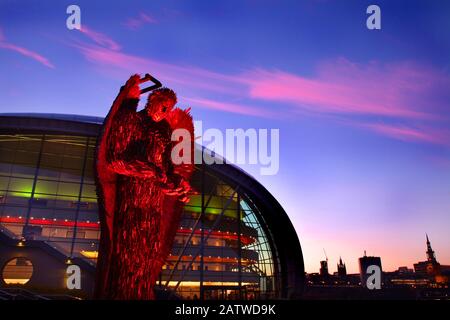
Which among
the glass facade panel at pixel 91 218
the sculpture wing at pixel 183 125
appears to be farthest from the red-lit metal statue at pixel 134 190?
the glass facade panel at pixel 91 218

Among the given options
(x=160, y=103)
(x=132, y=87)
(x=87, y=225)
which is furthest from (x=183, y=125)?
(x=87, y=225)

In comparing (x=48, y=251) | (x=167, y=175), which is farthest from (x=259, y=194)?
(x=167, y=175)

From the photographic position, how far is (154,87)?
14.4ft

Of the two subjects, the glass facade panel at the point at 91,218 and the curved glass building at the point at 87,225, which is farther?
the glass facade panel at the point at 91,218

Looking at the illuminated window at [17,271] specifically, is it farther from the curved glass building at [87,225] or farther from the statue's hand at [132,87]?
the statue's hand at [132,87]

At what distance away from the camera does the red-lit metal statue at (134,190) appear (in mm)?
3758

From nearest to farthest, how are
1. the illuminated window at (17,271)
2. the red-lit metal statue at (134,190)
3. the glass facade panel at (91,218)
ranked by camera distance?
the red-lit metal statue at (134,190) < the illuminated window at (17,271) < the glass facade panel at (91,218)

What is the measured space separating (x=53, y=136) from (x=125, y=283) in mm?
20579

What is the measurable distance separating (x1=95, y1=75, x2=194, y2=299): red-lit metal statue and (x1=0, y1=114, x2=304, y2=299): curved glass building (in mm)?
14762

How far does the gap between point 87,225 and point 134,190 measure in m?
19.5

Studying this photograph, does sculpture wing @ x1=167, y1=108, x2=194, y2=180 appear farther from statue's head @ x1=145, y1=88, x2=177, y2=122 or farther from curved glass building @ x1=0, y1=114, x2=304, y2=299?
curved glass building @ x1=0, y1=114, x2=304, y2=299

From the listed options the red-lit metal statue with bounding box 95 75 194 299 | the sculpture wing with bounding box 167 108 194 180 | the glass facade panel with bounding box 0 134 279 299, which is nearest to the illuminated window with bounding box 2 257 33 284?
the glass facade panel with bounding box 0 134 279 299

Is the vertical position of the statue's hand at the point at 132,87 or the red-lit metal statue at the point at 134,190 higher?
the statue's hand at the point at 132,87
